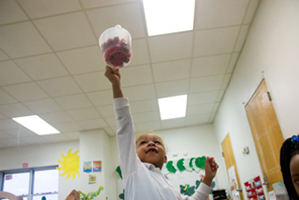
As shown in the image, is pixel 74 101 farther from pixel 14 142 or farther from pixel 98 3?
pixel 14 142

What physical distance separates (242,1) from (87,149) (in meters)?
4.20

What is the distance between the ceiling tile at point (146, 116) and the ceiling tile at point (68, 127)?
1257 millimetres

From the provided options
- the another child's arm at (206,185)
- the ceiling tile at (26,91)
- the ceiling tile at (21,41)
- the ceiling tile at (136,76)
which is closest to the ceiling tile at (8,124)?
the ceiling tile at (26,91)

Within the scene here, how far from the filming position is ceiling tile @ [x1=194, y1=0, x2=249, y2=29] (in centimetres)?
255

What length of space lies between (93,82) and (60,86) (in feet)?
1.68

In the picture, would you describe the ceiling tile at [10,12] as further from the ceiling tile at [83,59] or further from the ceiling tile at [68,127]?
the ceiling tile at [68,127]

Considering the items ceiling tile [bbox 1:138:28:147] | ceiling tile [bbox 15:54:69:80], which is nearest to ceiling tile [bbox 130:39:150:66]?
ceiling tile [bbox 15:54:69:80]

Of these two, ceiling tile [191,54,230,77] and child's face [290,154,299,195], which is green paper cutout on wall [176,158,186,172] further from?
child's face [290,154,299,195]

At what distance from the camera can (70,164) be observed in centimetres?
562

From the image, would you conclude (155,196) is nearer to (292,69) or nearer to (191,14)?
(292,69)

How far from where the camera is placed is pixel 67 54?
9.90 feet

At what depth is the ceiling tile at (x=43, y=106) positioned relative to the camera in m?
3.98

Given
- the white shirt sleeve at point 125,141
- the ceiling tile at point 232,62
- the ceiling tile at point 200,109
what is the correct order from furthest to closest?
the ceiling tile at point 200,109, the ceiling tile at point 232,62, the white shirt sleeve at point 125,141

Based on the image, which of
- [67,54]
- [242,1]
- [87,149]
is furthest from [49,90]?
[242,1]
